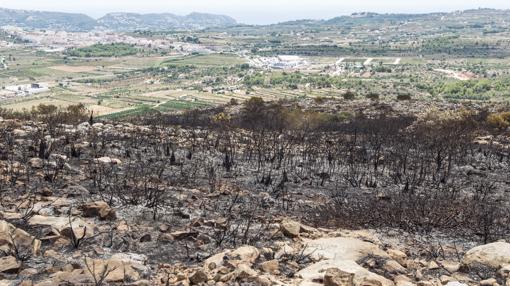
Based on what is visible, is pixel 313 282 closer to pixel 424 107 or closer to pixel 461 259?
pixel 461 259

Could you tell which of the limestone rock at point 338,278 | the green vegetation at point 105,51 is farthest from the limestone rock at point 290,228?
the green vegetation at point 105,51

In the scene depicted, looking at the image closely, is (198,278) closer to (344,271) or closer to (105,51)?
(344,271)

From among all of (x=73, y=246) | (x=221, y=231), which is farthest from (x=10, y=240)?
(x=221, y=231)

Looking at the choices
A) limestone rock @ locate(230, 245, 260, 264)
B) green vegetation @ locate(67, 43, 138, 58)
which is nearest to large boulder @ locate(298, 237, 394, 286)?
limestone rock @ locate(230, 245, 260, 264)

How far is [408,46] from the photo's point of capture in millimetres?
157875

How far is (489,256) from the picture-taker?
6660 millimetres

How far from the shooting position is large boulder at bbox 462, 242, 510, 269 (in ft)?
21.4

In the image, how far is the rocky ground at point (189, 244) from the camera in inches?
218

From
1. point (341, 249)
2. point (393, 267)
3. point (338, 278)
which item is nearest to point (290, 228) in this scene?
point (341, 249)

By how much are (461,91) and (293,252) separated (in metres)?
74.5

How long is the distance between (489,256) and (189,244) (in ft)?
14.0

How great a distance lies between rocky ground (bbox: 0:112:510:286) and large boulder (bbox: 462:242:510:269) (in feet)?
0.05

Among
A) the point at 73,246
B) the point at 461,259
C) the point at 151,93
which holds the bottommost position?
the point at 151,93

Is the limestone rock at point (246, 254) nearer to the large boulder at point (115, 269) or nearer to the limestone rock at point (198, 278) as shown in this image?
the limestone rock at point (198, 278)
